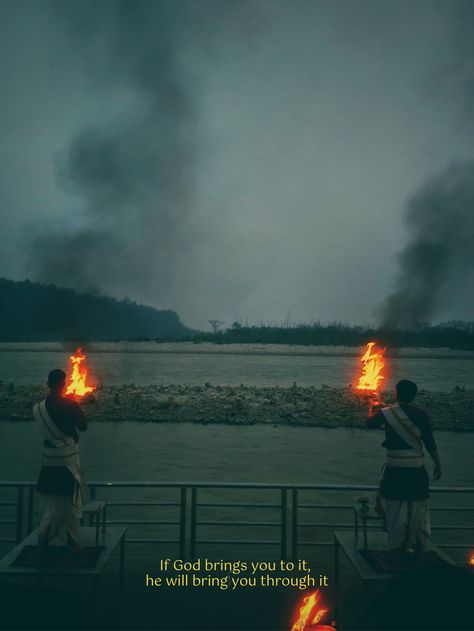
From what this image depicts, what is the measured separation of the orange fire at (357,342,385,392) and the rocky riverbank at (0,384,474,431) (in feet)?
69.2

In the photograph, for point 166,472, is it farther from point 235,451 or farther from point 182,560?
point 182,560

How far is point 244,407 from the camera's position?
29359mm

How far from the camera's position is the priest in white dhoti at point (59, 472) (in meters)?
4.98

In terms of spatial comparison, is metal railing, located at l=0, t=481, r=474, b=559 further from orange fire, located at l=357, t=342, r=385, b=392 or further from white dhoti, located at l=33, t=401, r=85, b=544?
orange fire, located at l=357, t=342, r=385, b=392

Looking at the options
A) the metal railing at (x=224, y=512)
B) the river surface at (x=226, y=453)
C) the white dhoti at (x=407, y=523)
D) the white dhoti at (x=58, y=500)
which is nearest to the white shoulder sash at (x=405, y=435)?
the white dhoti at (x=407, y=523)

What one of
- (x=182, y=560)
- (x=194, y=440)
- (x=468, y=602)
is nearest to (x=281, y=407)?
(x=194, y=440)

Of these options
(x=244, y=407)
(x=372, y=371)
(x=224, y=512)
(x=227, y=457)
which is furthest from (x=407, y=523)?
(x=244, y=407)

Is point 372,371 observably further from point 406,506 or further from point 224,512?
point 224,512

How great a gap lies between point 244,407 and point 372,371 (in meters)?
23.9

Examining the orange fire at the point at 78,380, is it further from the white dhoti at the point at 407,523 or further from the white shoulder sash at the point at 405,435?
the white dhoti at the point at 407,523

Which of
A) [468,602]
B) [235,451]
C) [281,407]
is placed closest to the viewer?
[468,602]

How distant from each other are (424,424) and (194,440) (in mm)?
17979

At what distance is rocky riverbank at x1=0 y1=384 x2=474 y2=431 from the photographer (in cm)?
2722

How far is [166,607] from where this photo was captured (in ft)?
17.1
